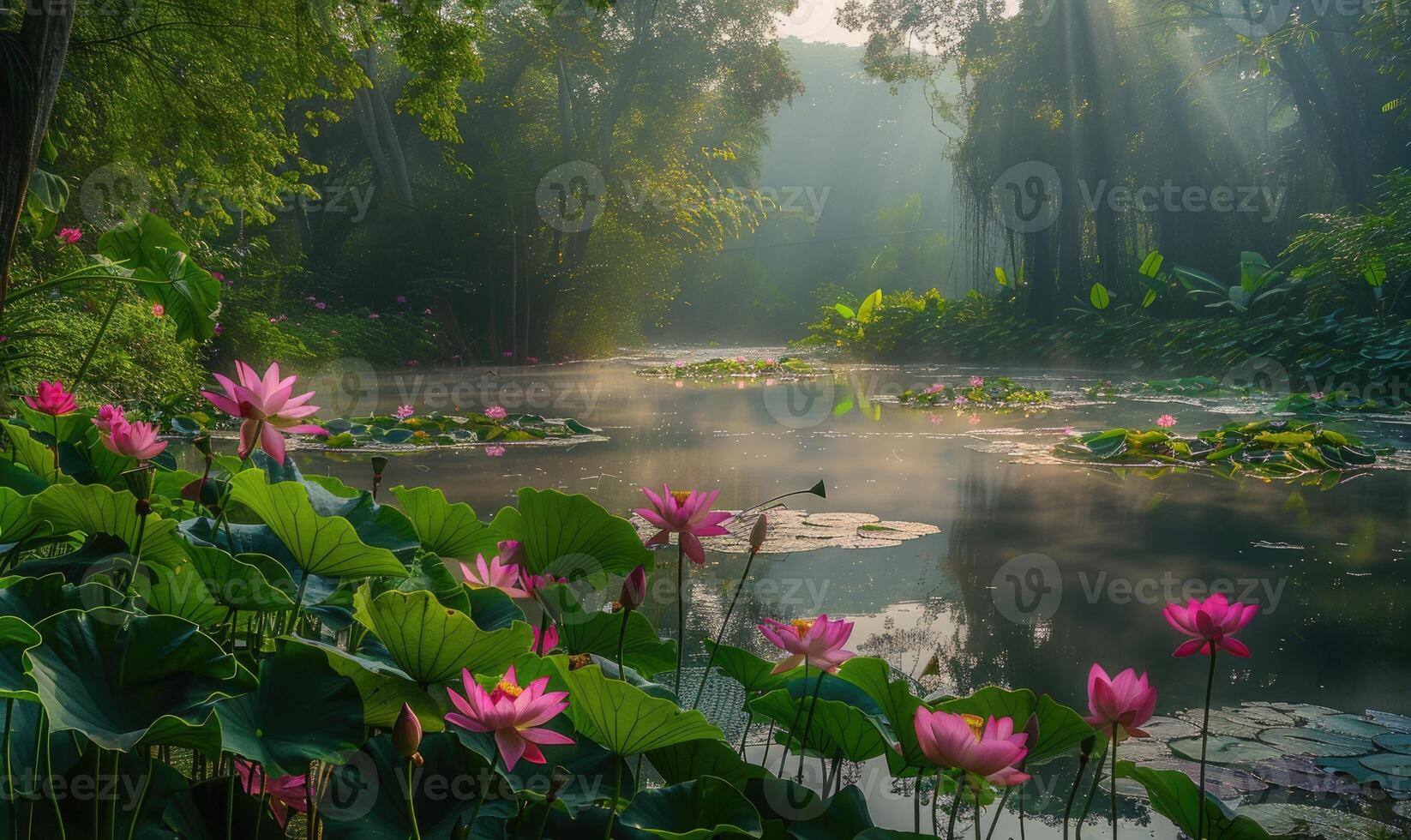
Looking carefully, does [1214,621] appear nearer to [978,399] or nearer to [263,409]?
[263,409]

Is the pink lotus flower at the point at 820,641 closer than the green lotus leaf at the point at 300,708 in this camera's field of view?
No

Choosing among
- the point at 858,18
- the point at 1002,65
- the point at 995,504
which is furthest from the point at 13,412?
the point at 858,18

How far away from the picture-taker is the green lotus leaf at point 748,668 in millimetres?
1149

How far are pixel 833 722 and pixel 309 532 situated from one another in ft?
1.81

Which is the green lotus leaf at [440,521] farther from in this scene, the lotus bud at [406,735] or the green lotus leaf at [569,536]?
the lotus bud at [406,735]

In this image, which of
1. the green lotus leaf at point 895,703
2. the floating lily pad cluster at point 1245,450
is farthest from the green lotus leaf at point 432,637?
the floating lily pad cluster at point 1245,450

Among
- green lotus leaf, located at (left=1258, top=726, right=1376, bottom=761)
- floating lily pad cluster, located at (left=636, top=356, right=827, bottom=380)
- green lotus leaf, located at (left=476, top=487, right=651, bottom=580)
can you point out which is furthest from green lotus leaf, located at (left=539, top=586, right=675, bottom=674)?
floating lily pad cluster, located at (left=636, top=356, right=827, bottom=380)

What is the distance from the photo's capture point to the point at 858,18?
16.0 meters

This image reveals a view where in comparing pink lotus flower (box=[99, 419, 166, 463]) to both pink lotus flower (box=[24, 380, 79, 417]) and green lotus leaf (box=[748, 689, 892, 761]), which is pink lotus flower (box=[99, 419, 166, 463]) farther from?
green lotus leaf (box=[748, 689, 892, 761])

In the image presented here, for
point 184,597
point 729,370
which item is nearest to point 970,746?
point 184,597

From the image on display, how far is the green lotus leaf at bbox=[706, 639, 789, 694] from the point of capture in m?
1.15

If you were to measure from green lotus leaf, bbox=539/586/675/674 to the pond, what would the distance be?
356mm

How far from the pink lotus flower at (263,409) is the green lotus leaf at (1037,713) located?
0.71 meters

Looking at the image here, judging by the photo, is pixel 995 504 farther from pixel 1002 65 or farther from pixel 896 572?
pixel 1002 65
